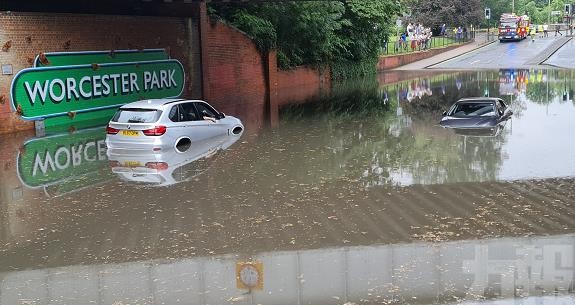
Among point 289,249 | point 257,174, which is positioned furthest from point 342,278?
point 257,174

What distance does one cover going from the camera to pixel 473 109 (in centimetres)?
1977

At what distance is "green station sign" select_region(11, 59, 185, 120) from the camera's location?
19312 millimetres

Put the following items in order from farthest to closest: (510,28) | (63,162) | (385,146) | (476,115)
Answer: (510,28), (476,115), (385,146), (63,162)

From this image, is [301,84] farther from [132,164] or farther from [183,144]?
[132,164]

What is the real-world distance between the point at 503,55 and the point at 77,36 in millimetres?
61691

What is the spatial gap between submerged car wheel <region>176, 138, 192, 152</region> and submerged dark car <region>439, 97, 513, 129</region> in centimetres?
813

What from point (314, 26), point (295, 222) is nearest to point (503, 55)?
point (314, 26)

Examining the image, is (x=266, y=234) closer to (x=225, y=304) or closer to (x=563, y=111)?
(x=225, y=304)

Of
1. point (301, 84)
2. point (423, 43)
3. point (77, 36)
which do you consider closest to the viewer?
point (77, 36)

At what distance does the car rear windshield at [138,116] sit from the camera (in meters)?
14.9

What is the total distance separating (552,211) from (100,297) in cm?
630

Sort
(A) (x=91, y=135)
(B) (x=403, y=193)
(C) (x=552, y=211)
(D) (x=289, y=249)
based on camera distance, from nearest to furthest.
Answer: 1. (D) (x=289, y=249)
2. (C) (x=552, y=211)
3. (B) (x=403, y=193)
4. (A) (x=91, y=135)

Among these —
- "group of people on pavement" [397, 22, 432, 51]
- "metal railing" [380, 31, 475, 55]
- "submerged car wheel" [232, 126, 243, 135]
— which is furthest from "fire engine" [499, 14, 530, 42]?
"submerged car wheel" [232, 126, 243, 135]

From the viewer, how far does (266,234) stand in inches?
317
